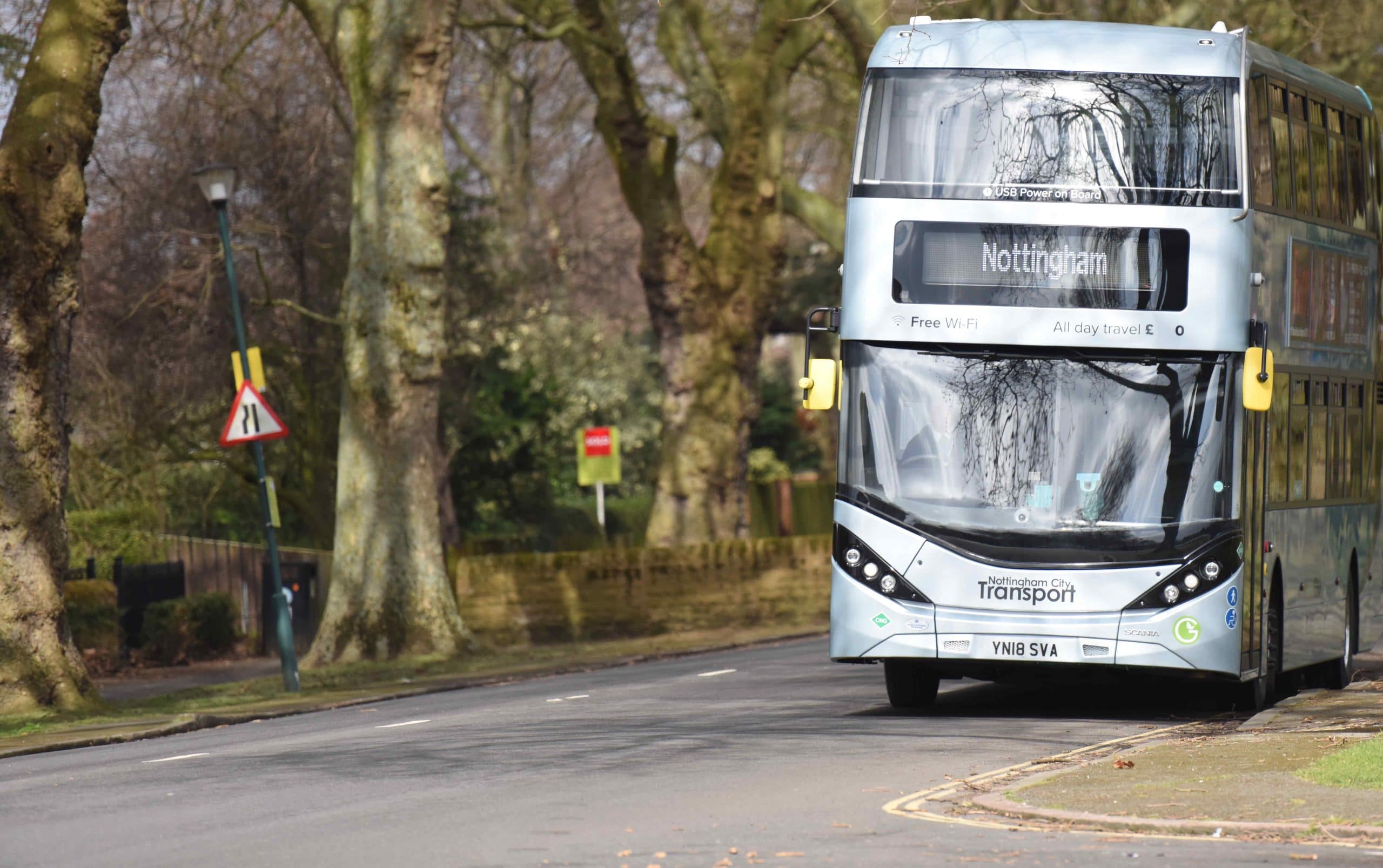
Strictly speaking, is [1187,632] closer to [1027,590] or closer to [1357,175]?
[1027,590]

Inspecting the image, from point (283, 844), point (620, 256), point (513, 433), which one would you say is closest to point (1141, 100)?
point (283, 844)

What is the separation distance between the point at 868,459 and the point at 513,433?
23.8 metres

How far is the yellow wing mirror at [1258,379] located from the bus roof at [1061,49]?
1.97 m

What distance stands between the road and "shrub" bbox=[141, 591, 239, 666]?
33.6 feet

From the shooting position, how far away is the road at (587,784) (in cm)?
844

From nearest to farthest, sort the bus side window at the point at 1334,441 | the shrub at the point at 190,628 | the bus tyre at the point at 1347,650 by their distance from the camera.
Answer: the bus side window at the point at 1334,441, the bus tyre at the point at 1347,650, the shrub at the point at 190,628

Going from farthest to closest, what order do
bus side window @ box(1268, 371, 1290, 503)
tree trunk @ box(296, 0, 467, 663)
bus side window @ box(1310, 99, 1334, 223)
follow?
tree trunk @ box(296, 0, 467, 663), bus side window @ box(1310, 99, 1334, 223), bus side window @ box(1268, 371, 1290, 503)

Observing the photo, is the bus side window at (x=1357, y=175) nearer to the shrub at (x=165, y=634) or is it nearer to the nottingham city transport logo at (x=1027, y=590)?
the nottingham city transport logo at (x=1027, y=590)

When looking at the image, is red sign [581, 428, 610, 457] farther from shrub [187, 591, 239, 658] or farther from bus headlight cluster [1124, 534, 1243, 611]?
bus headlight cluster [1124, 534, 1243, 611]

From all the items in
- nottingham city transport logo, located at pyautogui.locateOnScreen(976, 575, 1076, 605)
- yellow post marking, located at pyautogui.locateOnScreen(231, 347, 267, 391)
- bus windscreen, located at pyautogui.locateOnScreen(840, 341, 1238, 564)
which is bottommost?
nottingham city transport logo, located at pyautogui.locateOnScreen(976, 575, 1076, 605)

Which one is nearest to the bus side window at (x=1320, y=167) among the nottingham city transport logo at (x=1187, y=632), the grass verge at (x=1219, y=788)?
the nottingham city transport logo at (x=1187, y=632)

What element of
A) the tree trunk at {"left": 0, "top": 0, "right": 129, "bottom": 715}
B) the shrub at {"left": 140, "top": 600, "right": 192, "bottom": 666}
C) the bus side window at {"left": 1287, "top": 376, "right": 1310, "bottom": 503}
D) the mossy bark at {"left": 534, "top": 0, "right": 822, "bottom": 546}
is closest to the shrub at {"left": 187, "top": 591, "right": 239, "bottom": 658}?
the shrub at {"left": 140, "top": 600, "right": 192, "bottom": 666}

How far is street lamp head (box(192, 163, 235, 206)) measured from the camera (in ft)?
67.1

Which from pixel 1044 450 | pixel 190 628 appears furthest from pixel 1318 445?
pixel 190 628
